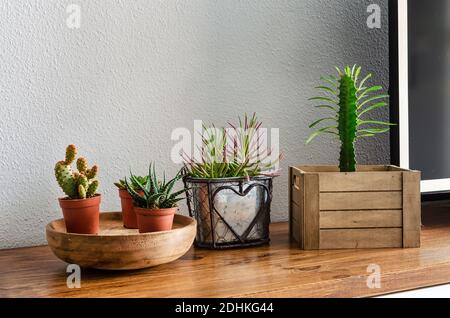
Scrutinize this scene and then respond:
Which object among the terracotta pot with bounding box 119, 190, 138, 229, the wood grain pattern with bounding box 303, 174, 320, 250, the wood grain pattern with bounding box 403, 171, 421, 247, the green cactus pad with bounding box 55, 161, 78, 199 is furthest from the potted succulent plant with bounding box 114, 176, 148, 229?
the wood grain pattern with bounding box 403, 171, 421, 247

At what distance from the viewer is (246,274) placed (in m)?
0.90

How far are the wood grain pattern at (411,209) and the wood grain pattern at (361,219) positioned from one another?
2cm

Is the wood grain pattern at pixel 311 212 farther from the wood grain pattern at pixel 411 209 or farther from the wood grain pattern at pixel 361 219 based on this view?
the wood grain pattern at pixel 411 209

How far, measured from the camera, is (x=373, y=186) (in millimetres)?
1079

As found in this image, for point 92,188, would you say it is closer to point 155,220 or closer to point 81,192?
point 81,192

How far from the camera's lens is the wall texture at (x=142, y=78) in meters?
1.12

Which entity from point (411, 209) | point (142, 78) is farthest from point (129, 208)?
point (411, 209)

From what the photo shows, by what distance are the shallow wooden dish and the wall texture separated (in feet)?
0.96

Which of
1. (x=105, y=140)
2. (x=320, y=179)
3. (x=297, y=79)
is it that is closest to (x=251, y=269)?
(x=320, y=179)

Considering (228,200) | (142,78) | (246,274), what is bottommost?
(246,274)

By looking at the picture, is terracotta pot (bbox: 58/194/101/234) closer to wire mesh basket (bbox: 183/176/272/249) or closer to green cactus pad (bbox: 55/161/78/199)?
green cactus pad (bbox: 55/161/78/199)

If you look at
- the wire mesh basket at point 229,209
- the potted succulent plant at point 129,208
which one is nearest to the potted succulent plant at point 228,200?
the wire mesh basket at point 229,209

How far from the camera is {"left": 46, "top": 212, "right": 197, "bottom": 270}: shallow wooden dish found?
86 centimetres

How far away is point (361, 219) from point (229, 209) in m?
→ 0.26
